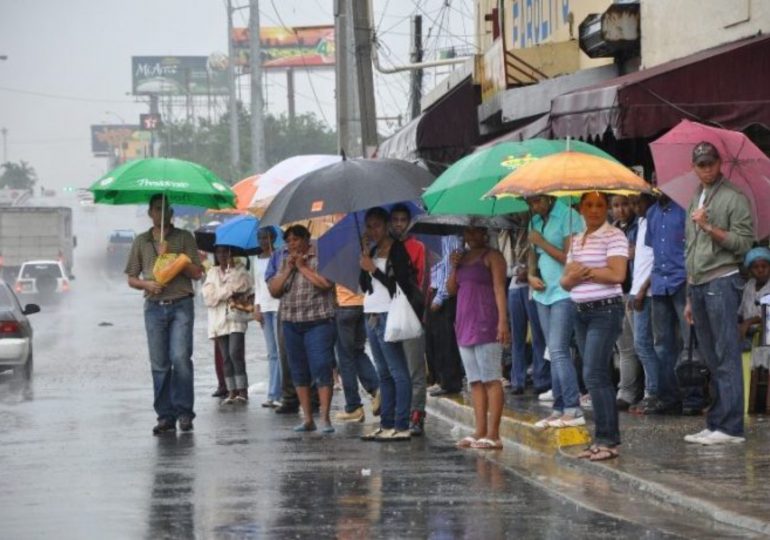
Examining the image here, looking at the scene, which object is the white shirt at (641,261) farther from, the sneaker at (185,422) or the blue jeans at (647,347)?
the sneaker at (185,422)

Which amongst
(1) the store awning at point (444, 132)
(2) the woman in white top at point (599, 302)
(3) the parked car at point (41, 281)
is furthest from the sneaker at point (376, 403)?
(3) the parked car at point (41, 281)

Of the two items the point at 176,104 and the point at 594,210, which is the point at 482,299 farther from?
the point at 176,104

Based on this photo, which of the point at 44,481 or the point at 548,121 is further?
the point at 548,121

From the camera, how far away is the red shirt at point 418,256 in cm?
1452

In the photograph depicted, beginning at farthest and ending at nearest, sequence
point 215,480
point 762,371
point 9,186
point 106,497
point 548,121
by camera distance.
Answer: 1. point 9,186
2. point 548,121
3. point 762,371
4. point 215,480
5. point 106,497

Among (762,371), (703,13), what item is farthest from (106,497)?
(703,13)

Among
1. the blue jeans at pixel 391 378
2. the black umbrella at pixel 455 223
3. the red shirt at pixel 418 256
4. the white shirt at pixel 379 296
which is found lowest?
the blue jeans at pixel 391 378

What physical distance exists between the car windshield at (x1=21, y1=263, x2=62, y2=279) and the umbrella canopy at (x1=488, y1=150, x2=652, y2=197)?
1897 inches

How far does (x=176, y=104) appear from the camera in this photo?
19638 cm

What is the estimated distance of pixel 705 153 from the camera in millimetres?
12516

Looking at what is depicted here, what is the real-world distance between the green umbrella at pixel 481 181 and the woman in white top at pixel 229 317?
18.2 ft

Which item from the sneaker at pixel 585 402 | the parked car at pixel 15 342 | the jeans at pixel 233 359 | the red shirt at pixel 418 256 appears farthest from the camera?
the parked car at pixel 15 342

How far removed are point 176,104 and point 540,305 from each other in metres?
185

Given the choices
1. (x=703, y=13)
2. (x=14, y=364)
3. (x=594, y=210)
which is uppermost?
(x=703, y=13)
